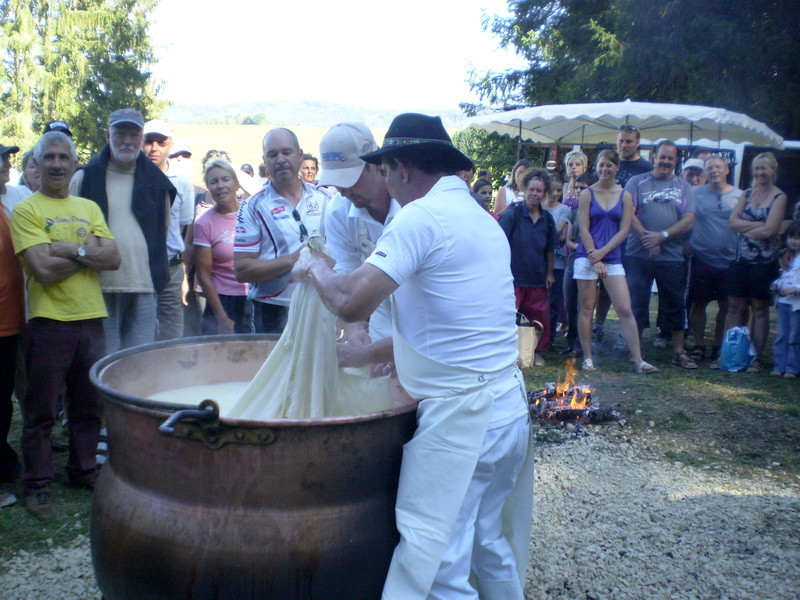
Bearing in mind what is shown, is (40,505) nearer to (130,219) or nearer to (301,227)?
(130,219)

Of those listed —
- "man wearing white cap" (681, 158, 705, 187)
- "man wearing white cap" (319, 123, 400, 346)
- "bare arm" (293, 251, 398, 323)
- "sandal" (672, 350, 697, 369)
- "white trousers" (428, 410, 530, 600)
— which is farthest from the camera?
"man wearing white cap" (681, 158, 705, 187)

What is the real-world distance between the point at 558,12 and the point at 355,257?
23261 mm

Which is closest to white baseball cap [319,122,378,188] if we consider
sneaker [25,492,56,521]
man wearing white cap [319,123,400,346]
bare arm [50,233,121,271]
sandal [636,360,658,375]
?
man wearing white cap [319,123,400,346]

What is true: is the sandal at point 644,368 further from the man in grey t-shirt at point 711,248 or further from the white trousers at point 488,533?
the white trousers at point 488,533

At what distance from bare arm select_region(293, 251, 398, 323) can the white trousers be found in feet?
1.84

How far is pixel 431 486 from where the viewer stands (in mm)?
2115

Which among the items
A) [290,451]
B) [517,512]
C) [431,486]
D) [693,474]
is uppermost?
[290,451]

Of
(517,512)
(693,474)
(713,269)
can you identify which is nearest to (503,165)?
(713,269)

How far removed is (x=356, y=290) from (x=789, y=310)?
229 inches

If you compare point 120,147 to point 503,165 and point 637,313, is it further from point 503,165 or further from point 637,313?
point 503,165

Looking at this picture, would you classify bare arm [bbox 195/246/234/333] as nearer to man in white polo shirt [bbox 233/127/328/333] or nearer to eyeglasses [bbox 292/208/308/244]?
man in white polo shirt [bbox 233/127/328/333]

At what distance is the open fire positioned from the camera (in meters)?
5.17

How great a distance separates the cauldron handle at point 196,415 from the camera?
1.87 m

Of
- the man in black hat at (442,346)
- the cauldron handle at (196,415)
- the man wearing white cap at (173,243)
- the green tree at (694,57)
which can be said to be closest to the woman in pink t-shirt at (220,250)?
the man wearing white cap at (173,243)
